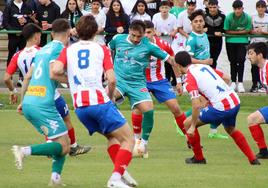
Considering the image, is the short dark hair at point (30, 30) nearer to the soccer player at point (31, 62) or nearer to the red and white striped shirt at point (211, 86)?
the soccer player at point (31, 62)

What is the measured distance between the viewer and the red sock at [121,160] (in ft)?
36.1

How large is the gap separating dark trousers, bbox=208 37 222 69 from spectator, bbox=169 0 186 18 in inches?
37.8

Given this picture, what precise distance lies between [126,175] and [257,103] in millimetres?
11493

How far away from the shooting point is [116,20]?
23.2m

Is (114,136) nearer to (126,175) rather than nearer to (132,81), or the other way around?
(126,175)

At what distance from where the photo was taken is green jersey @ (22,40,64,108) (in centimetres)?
1158

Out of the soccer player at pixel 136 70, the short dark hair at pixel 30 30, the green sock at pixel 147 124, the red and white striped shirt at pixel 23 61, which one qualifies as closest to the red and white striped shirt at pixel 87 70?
the short dark hair at pixel 30 30

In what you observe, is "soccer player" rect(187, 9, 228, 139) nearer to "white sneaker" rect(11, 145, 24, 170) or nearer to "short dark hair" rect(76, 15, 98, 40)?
"short dark hair" rect(76, 15, 98, 40)

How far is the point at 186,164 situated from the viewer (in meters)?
13.6

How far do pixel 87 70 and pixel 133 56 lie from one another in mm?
4244

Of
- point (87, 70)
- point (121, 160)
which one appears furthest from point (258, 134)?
point (87, 70)

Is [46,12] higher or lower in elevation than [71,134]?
higher

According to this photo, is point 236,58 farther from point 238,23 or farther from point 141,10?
point 141,10

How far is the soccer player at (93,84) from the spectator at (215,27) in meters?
12.3
